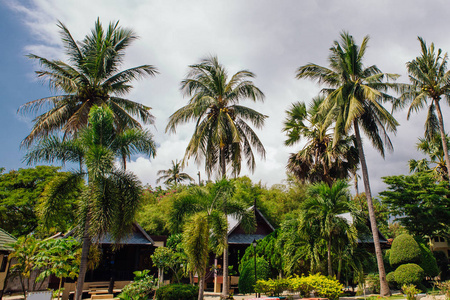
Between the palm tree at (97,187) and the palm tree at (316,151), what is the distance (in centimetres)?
1297

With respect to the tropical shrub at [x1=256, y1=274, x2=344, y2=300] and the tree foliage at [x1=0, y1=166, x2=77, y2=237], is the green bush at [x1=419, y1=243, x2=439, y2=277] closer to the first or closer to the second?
the tropical shrub at [x1=256, y1=274, x2=344, y2=300]

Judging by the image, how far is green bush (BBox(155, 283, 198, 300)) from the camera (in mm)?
14102

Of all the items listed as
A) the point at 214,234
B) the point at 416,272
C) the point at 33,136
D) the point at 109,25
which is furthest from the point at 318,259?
the point at 109,25

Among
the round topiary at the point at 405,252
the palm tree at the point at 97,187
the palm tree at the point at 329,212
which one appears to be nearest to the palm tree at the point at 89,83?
the palm tree at the point at 97,187

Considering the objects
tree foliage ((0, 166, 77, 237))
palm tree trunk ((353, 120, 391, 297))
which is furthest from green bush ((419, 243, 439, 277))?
tree foliage ((0, 166, 77, 237))

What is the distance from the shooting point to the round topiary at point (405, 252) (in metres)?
18.8

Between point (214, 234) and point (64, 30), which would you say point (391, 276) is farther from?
point (64, 30)

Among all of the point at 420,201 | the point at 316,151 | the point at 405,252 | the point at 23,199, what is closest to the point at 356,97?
the point at 316,151

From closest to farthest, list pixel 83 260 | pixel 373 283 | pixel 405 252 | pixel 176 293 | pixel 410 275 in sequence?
pixel 83 260, pixel 176 293, pixel 410 275, pixel 405 252, pixel 373 283

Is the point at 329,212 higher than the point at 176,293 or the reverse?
higher

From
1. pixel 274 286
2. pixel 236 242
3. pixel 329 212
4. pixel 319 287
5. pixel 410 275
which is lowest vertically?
pixel 274 286

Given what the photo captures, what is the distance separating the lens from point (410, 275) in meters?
17.8

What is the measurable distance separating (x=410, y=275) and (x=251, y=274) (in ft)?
30.1

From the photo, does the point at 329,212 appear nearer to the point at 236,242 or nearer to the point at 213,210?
the point at 213,210
